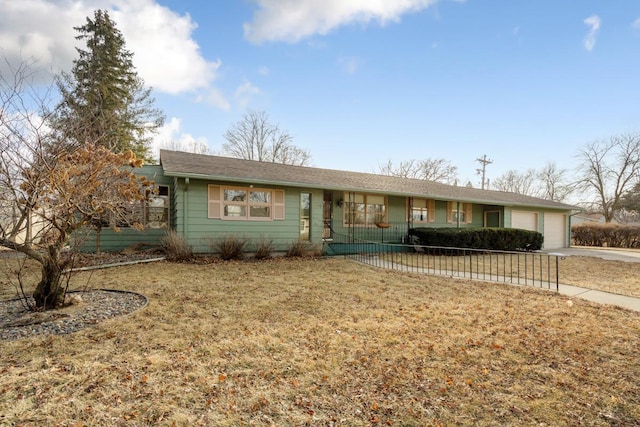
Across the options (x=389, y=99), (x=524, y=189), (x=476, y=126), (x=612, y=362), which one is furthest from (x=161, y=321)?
(x=524, y=189)

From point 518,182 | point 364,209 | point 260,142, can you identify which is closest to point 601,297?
point 364,209

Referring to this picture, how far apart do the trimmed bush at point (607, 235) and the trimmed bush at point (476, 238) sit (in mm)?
10380

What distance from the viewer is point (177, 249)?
369 inches

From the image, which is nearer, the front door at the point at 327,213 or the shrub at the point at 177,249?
the shrub at the point at 177,249

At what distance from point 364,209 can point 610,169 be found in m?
32.1

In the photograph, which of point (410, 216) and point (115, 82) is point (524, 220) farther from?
point (115, 82)

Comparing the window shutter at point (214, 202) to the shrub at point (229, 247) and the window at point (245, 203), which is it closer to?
the window at point (245, 203)

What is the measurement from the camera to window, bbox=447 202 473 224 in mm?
17000

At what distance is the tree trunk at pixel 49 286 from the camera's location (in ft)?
15.3

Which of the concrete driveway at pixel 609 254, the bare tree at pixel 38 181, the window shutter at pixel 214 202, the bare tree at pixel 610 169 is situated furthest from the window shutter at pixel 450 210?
the bare tree at pixel 610 169

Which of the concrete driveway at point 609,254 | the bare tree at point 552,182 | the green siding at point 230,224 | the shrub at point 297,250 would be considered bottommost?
the concrete driveway at point 609,254

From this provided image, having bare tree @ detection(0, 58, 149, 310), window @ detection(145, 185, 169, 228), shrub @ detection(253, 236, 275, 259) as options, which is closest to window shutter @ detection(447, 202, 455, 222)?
shrub @ detection(253, 236, 275, 259)

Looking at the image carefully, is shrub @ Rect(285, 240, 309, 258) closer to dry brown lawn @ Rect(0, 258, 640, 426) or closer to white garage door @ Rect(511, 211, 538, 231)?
dry brown lawn @ Rect(0, 258, 640, 426)

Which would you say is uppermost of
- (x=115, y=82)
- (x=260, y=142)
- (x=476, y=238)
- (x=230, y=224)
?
(x=115, y=82)
